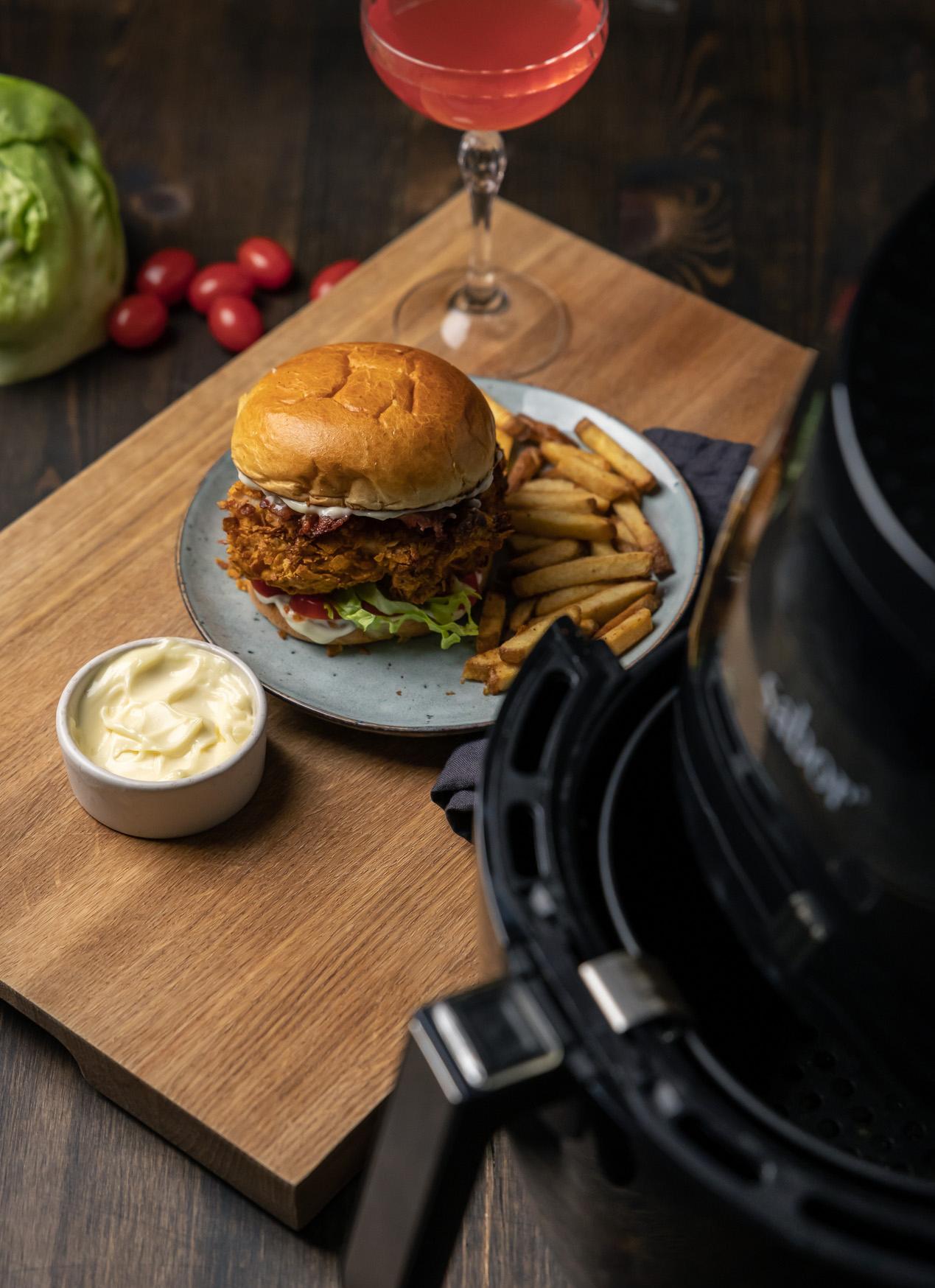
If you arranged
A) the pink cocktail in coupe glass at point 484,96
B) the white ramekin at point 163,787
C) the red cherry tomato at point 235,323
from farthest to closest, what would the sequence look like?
the red cherry tomato at point 235,323
the pink cocktail in coupe glass at point 484,96
the white ramekin at point 163,787

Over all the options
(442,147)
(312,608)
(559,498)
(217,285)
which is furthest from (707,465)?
(442,147)

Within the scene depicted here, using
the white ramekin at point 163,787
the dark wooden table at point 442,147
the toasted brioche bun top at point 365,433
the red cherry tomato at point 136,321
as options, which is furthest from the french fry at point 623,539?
the red cherry tomato at point 136,321

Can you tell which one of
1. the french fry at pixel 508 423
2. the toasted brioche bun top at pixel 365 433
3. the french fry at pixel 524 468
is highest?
the toasted brioche bun top at pixel 365 433

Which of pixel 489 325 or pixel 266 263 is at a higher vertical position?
pixel 489 325

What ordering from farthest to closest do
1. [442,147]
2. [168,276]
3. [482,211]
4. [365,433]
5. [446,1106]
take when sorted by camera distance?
[442,147], [168,276], [482,211], [365,433], [446,1106]

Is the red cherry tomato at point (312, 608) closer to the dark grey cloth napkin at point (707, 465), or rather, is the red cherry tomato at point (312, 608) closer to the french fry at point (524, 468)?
the french fry at point (524, 468)

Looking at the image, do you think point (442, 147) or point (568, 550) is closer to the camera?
point (568, 550)

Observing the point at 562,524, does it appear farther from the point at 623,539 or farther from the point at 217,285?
the point at 217,285
